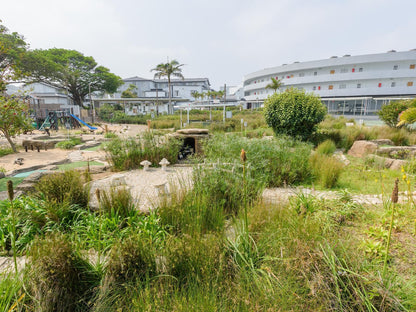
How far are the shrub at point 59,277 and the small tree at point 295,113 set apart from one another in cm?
875

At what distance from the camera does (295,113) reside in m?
9.22

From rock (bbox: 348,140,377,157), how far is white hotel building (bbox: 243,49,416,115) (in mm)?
24274

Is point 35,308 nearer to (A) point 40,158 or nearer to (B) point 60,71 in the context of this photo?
(A) point 40,158

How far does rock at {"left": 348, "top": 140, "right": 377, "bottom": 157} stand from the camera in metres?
7.44

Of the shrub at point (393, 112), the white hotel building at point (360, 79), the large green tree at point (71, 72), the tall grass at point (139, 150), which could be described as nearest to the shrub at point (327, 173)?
the tall grass at point (139, 150)

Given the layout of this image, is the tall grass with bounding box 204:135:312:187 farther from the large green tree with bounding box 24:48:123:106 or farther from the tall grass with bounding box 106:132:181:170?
→ the large green tree with bounding box 24:48:123:106

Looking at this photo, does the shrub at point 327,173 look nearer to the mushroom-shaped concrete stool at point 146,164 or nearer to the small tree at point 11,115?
the mushroom-shaped concrete stool at point 146,164

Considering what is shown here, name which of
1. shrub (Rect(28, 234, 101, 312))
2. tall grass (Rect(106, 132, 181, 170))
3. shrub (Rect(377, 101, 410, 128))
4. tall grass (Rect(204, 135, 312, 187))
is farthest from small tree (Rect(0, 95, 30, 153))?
shrub (Rect(377, 101, 410, 128))

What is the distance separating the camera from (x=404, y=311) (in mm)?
1524

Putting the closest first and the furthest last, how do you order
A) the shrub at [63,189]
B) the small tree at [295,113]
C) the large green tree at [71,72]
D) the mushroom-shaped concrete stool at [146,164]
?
the shrub at [63,189] < the mushroom-shaped concrete stool at [146,164] < the small tree at [295,113] < the large green tree at [71,72]

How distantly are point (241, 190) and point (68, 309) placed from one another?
2.48 metres

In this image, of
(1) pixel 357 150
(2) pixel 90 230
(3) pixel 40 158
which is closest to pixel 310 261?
(2) pixel 90 230

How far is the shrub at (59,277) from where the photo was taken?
175 centimetres

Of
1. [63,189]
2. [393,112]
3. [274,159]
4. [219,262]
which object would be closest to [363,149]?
[274,159]
